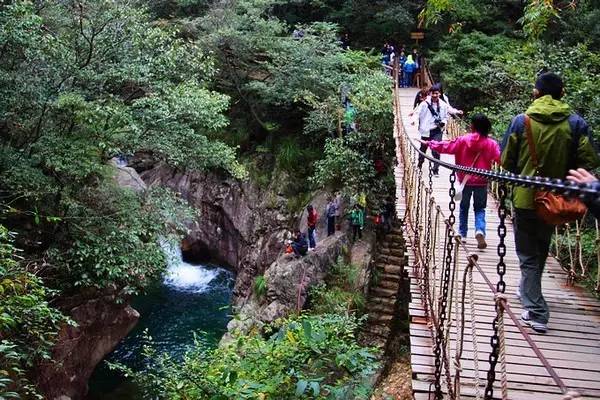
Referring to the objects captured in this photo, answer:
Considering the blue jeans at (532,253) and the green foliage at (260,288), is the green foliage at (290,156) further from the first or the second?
the blue jeans at (532,253)

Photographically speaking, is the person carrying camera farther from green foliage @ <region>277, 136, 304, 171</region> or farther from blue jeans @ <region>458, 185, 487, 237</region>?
green foliage @ <region>277, 136, 304, 171</region>

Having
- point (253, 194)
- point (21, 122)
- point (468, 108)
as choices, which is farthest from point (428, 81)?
point (21, 122)

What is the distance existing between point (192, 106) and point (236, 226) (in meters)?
7.34

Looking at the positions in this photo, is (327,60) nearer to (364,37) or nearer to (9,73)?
(364,37)

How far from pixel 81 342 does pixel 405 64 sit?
43.9 ft

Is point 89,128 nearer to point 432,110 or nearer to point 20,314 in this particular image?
point 20,314

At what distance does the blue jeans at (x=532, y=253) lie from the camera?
126 inches

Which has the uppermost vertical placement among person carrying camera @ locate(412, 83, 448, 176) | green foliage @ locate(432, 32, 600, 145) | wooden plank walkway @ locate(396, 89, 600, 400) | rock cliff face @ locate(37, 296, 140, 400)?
green foliage @ locate(432, 32, 600, 145)

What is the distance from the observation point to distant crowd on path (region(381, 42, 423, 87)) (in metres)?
16.6

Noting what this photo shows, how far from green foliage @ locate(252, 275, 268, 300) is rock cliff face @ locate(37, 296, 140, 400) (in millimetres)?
3118

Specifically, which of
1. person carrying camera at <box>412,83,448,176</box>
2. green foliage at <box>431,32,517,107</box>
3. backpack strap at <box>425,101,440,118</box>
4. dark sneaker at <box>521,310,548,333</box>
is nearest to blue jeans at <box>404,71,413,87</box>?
green foliage at <box>431,32,517,107</box>

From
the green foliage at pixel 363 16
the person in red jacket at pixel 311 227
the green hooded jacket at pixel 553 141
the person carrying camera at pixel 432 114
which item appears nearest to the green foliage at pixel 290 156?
the person in red jacket at pixel 311 227

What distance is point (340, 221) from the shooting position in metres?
12.6

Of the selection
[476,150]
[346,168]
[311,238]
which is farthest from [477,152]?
[346,168]
